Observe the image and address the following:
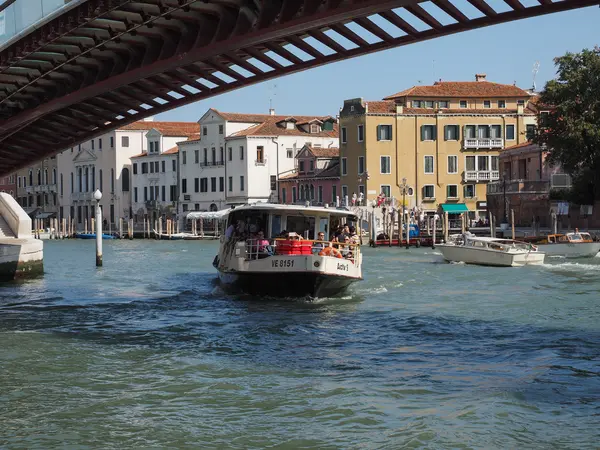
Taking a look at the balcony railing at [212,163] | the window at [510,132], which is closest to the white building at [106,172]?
the balcony railing at [212,163]

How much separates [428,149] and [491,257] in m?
30.2

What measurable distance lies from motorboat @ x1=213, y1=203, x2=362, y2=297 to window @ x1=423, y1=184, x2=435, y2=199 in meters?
41.2

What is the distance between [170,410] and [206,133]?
68.3 m

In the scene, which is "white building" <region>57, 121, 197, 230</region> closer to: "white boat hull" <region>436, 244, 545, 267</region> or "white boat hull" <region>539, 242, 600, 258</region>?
"white boat hull" <region>436, 244, 545, 267</region>

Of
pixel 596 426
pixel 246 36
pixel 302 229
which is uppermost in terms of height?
pixel 246 36

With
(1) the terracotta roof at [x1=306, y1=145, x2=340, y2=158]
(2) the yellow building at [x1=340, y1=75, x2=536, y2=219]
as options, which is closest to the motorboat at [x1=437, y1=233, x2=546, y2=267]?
(2) the yellow building at [x1=340, y1=75, x2=536, y2=219]

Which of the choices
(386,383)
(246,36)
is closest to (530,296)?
(246,36)

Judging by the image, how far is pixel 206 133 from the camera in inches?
3100

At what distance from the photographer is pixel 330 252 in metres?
22.0

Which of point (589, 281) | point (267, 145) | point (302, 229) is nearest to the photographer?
point (302, 229)

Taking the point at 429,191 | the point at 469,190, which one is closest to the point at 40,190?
the point at 429,191

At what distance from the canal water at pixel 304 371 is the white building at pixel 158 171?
5985 cm

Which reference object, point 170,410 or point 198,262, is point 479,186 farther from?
point 170,410

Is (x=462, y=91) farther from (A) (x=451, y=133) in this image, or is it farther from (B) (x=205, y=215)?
(B) (x=205, y=215)
